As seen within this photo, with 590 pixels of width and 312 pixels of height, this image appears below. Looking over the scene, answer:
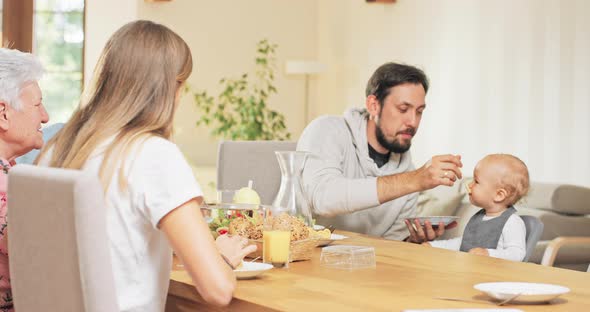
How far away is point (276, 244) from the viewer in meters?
2.36

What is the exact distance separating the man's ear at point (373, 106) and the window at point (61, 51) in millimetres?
3750

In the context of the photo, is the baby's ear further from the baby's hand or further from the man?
the man

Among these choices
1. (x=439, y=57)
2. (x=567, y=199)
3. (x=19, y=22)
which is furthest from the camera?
(x=19, y=22)

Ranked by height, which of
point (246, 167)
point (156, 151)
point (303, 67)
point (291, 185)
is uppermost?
point (303, 67)

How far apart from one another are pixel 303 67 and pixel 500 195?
442 cm

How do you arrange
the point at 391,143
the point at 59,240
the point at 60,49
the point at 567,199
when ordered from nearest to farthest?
1. the point at 59,240
2. the point at 391,143
3. the point at 567,199
4. the point at 60,49

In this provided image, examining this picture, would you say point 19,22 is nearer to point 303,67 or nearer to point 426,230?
point 303,67

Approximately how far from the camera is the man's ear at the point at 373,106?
3.82 meters

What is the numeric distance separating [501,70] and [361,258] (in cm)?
353

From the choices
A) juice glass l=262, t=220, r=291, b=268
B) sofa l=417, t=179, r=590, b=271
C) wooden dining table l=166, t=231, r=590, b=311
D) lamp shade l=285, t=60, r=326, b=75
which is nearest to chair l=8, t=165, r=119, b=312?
wooden dining table l=166, t=231, r=590, b=311

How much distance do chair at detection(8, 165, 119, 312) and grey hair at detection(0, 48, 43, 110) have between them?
52 centimetres

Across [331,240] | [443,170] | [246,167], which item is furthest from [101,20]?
[331,240]

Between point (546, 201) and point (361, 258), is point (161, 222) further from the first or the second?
point (546, 201)

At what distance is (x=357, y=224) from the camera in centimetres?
376
